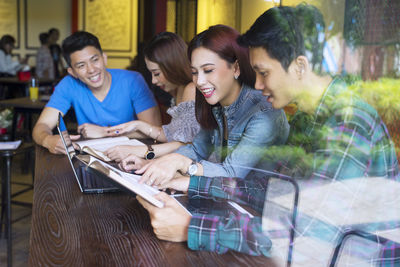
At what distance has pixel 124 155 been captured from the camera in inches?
56.4

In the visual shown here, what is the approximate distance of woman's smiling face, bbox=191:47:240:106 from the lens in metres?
1.20

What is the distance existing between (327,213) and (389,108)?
0.18 meters

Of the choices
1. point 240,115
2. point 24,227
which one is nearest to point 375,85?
point 240,115

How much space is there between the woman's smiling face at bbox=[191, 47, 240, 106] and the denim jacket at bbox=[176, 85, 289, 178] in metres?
0.03

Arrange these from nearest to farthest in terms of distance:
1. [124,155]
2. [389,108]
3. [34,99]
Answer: [389,108] → [124,155] → [34,99]

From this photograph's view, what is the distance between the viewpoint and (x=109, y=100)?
7.23ft

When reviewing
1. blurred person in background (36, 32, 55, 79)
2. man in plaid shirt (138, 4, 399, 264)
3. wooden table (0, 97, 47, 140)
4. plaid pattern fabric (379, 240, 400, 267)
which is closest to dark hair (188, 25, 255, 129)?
man in plaid shirt (138, 4, 399, 264)

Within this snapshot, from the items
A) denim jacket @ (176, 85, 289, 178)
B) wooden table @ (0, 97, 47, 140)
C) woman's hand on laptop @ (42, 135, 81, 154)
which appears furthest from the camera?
wooden table @ (0, 97, 47, 140)

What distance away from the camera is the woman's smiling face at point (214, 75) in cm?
120

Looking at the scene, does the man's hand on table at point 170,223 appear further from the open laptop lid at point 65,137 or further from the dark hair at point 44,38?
the dark hair at point 44,38

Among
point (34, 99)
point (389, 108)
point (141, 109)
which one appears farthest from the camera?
point (34, 99)

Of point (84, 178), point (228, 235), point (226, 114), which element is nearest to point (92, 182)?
point (84, 178)

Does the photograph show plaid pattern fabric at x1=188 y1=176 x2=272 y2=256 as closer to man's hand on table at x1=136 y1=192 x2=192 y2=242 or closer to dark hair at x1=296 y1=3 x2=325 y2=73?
man's hand on table at x1=136 y1=192 x2=192 y2=242

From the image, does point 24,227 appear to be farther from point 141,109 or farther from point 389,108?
point 389,108
